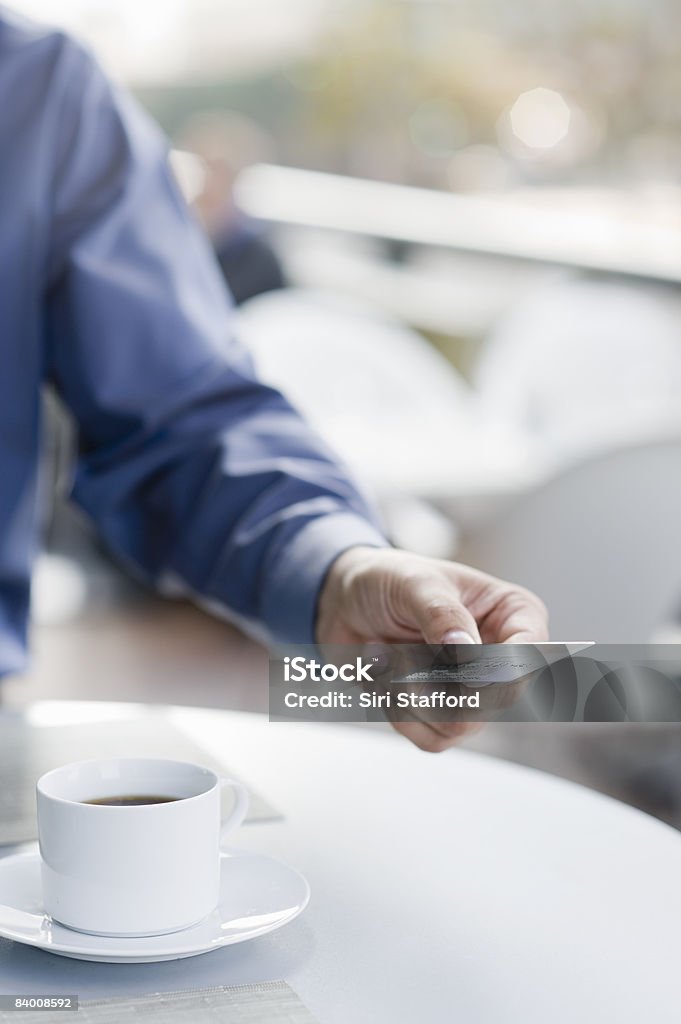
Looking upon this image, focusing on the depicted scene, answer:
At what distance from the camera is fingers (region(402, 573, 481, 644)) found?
1.36 ft

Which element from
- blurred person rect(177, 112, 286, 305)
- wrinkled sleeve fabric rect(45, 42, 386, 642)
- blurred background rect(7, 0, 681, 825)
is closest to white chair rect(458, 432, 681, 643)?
blurred background rect(7, 0, 681, 825)

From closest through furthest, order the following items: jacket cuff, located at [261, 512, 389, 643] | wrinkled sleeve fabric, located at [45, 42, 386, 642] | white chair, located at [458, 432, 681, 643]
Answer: jacket cuff, located at [261, 512, 389, 643] < wrinkled sleeve fabric, located at [45, 42, 386, 642] < white chair, located at [458, 432, 681, 643]

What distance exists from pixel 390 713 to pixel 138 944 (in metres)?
0.10

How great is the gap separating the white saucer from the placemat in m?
0.04

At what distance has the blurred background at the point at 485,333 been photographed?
1223 mm

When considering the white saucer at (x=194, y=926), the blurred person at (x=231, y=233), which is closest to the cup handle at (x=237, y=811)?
the white saucer at (x=194, y=926)

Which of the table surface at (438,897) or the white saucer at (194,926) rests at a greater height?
the white saucer at (194,926)

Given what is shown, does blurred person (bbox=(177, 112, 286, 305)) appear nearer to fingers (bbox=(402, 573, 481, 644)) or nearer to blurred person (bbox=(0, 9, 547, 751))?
blurred person (bbox=(0, 9, 547, 751))

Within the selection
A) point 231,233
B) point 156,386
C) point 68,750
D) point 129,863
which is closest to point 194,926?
point 129,863

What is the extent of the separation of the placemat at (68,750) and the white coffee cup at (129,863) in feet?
0.29

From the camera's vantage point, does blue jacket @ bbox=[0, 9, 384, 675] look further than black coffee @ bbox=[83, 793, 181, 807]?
Yes

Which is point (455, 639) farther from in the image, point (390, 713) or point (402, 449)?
point (402, 449)

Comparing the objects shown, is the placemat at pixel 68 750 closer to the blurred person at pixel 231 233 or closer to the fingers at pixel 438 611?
the fingers at pixel 438 611

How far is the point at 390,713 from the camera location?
419 mm
